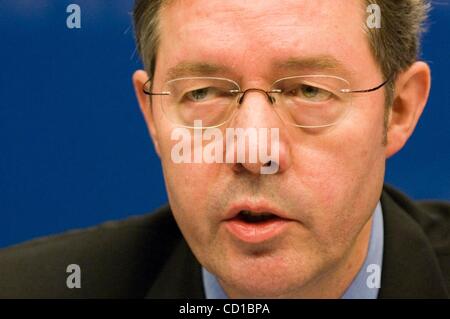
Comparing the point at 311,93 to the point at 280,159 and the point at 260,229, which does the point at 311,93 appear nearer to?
the point at 280,159

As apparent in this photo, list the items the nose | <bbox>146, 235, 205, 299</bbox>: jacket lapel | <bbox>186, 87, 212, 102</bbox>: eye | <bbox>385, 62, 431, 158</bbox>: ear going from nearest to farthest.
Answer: the nose → <bbox>186, 87, 212, 102</bbox>: eye → <bbox>385, 62, 431, 158</bbox>: ear → <bbox>146, 235, 205, 299</bbox>: jacket lapel

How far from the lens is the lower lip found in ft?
4.00

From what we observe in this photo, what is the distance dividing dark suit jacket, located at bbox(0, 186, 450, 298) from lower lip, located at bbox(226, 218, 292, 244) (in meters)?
0.32

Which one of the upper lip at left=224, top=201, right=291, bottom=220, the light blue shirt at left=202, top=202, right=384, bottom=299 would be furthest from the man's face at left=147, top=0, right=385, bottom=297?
the light blue shirt at left=202, top=202, right=384, bottom=299

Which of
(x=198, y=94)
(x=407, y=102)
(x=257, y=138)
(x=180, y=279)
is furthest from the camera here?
(x=180, y=279)

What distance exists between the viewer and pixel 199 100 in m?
1.29

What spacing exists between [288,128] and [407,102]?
0.99ft

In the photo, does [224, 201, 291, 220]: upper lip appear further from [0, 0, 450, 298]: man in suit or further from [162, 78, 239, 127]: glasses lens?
[162, 78, 239, 127]: glasses lens

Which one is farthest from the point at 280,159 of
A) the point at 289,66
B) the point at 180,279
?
the point at 180,279

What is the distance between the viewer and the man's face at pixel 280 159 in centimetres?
121

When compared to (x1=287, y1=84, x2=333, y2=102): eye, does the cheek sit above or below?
below

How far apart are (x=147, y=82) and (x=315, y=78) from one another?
0.36 meters

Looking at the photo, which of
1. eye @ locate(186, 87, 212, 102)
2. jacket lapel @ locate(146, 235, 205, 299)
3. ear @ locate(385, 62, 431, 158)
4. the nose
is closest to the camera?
the nose

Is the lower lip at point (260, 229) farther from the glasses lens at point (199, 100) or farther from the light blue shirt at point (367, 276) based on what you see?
the light blue shirt at point (367, 276)
